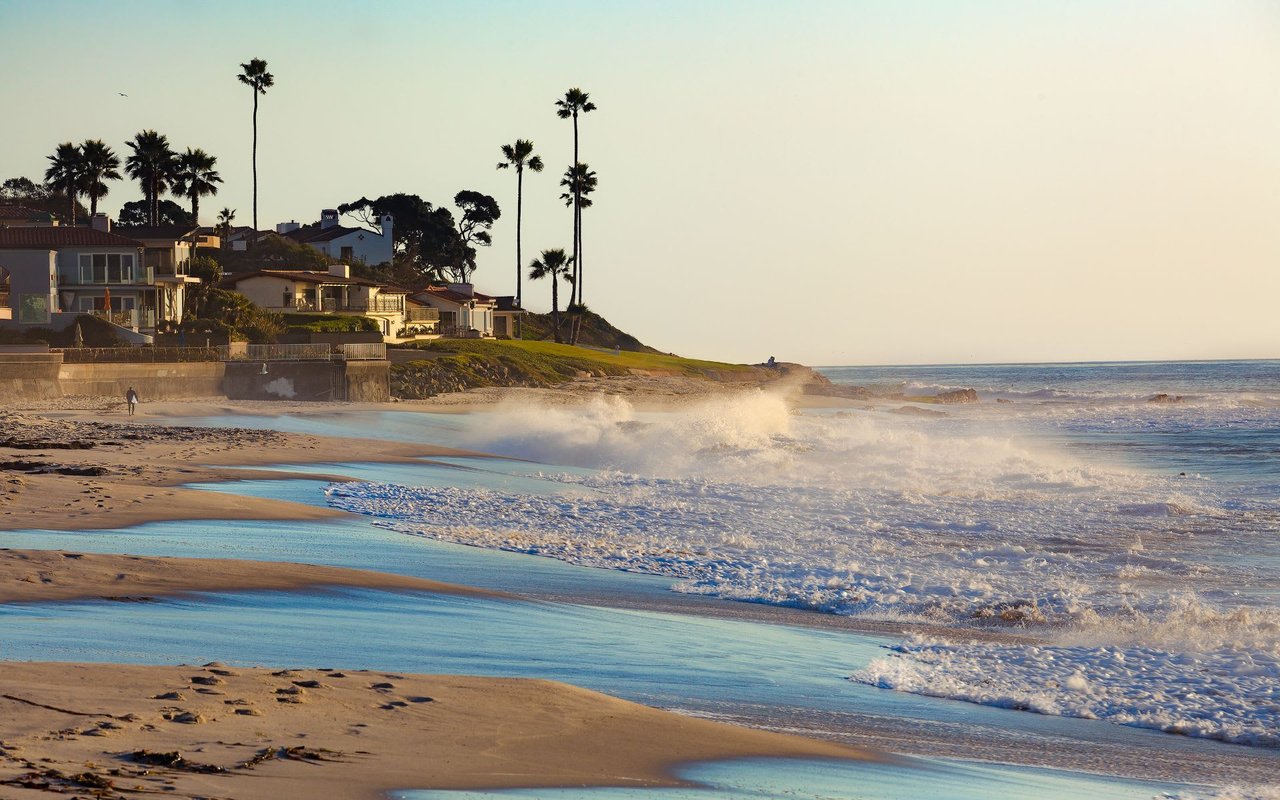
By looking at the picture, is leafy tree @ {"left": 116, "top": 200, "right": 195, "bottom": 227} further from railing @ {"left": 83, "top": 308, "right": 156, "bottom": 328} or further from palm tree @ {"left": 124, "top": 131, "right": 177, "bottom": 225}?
railing @ {"left": 83, "top": 308, "right": 156, "bottom": 328}

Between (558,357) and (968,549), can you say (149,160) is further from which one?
(968,549)

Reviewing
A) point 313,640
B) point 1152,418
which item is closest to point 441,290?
point 1152,418

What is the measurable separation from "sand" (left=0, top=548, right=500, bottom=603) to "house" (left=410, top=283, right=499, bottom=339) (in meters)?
83.3

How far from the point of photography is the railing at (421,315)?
93.7m

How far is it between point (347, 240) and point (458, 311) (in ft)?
65.2

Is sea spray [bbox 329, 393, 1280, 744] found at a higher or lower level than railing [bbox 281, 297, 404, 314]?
lower

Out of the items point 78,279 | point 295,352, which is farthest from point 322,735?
point 78,279

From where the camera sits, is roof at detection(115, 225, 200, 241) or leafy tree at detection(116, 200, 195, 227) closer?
roof at detection(115, 225, 200, 241)

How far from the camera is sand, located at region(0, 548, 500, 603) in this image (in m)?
11.0

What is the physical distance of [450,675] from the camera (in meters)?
8.84

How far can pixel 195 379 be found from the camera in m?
52.3

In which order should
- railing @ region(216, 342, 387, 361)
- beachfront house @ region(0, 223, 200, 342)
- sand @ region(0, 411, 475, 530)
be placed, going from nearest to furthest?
sand @ region(0, 411, 475, 530) → railing @ region(216, 342, 387, 361) → beachfront house @ region(0, 223, 200, 342)

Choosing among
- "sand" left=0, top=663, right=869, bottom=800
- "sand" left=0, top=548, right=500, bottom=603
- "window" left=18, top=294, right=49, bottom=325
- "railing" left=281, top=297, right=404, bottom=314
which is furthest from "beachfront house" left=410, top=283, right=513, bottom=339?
"sand" left=0, top=663, right=869, bottom=800

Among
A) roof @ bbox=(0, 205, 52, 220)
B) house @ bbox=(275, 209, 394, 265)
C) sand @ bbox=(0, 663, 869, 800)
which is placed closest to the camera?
sand @ bbox=(0, 663, 869, 800)
